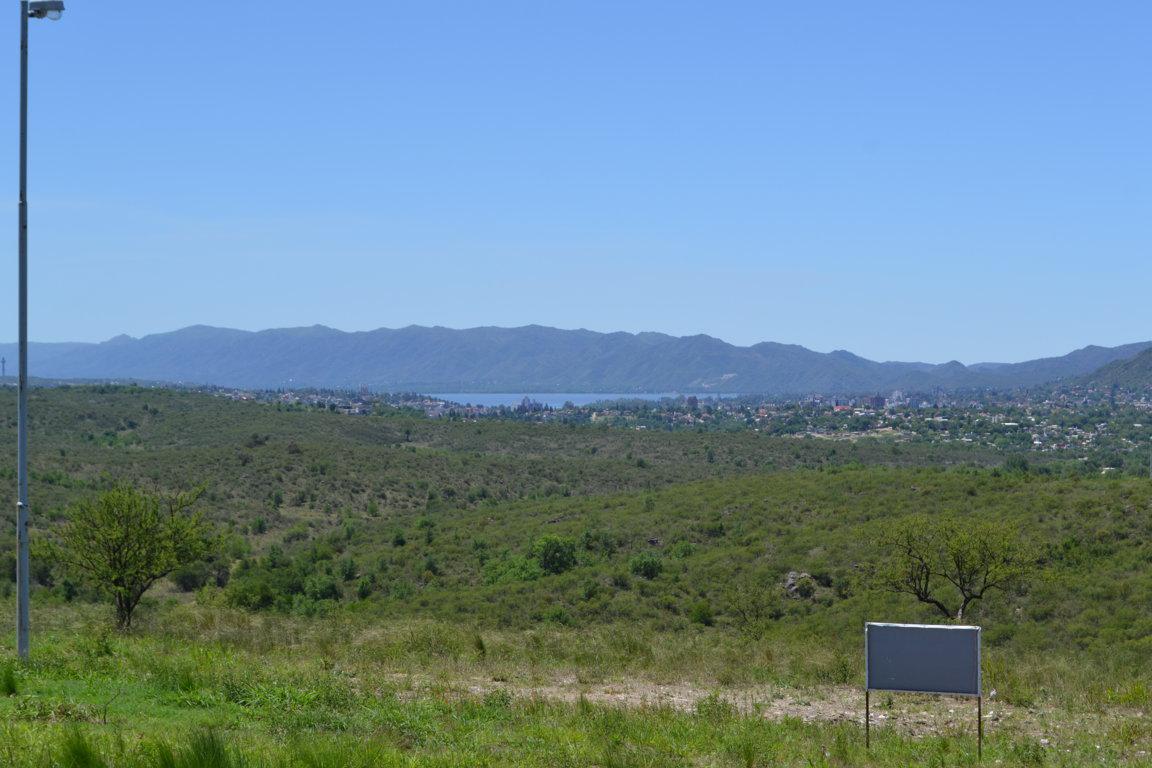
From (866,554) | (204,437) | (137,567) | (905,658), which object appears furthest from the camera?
(204,437)

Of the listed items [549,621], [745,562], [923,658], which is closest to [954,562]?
[745,562]

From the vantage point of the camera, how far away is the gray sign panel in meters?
9.21

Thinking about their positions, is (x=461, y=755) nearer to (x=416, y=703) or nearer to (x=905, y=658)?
(x=416, y=703)

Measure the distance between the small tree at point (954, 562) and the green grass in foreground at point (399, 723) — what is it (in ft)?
47.2

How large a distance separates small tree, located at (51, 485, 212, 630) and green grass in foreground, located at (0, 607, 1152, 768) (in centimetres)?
585

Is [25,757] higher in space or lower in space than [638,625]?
higher

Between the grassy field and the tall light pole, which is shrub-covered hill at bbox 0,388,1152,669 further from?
the tall light pole

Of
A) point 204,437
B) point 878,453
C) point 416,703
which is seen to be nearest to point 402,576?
point 416,703

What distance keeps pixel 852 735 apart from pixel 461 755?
13.9 feet

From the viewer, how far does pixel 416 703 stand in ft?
36.2

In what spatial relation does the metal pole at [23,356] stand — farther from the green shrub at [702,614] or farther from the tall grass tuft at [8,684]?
the green shrub at [702,614]

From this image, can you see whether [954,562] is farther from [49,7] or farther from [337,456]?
[337,456]

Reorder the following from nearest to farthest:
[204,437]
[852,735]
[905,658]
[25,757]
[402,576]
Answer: [25,757] → [905,658] → [852,735] → [402,576] → [204,437]

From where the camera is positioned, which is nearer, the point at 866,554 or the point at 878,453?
the point at 866,554
